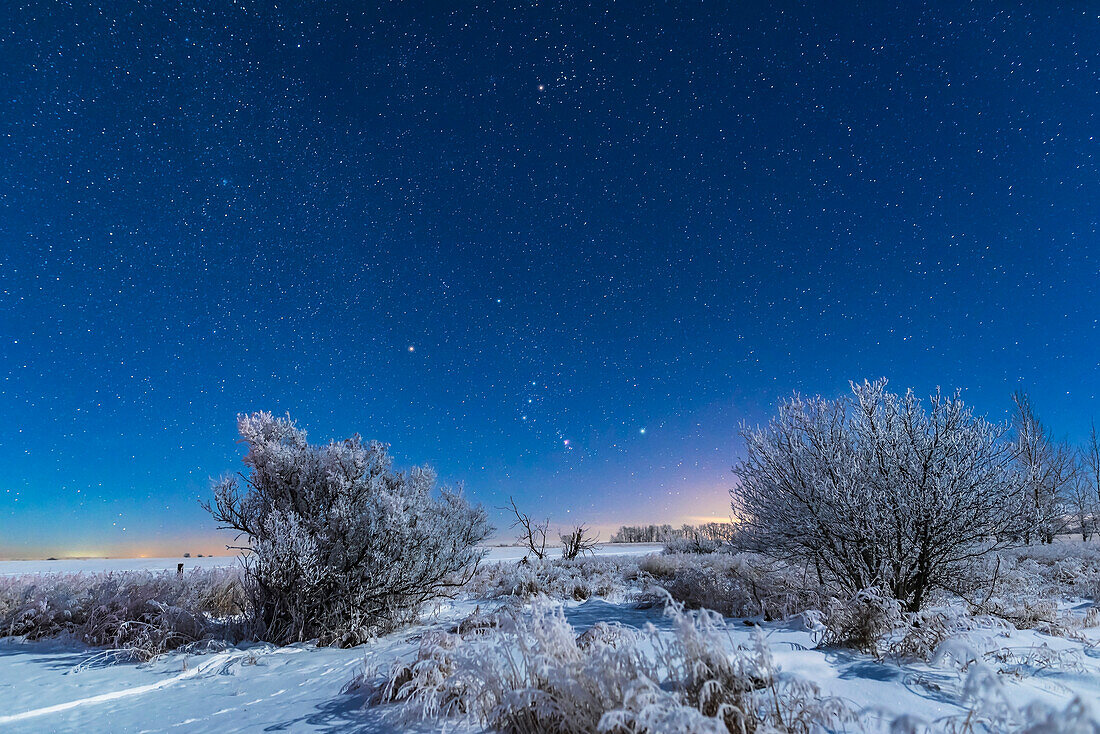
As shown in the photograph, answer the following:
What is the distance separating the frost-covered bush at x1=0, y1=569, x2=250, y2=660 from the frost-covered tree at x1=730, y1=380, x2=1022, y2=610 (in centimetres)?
804

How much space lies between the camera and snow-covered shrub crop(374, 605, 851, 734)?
2.23m

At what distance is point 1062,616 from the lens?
281 inches

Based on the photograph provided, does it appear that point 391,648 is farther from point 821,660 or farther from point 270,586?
point 821,660

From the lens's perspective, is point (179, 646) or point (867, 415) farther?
point (867, 415)

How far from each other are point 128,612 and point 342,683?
4535 mm

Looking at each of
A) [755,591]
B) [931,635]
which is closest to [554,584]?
[755,591]

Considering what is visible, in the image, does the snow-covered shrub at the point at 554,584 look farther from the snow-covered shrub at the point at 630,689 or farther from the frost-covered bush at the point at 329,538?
the snow-covered shrub at the point at 630,689

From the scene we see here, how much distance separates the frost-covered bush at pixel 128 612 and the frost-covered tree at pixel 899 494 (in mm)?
8041

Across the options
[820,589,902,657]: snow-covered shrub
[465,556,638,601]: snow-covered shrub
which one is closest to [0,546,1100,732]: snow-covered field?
[820,589,902,657]: snow-covered shrub

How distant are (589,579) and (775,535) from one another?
726 cm

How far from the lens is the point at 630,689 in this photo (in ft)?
7.17

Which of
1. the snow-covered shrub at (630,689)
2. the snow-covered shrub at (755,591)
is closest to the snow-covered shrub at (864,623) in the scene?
the snow-covered shrub at (755,591)

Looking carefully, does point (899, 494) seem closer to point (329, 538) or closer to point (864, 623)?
point (864, 623)

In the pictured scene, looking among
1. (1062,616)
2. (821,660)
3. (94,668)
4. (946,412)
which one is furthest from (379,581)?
(1062,616)
